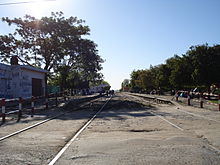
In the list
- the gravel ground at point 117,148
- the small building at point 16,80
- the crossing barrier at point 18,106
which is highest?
the small building at point 16,80

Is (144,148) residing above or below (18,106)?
below

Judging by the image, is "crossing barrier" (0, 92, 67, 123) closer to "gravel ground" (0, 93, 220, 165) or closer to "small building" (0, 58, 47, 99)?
"small building" (0, 58, 47, 99)

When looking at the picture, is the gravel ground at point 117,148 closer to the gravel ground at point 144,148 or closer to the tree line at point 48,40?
the gravel ground at point 144,148

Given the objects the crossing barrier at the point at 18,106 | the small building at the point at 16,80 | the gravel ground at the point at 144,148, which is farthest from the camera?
the small building at the point at 16,80

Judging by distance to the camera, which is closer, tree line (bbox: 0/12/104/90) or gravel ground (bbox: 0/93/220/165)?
gravel ground (bbox: 0/93/220/165)

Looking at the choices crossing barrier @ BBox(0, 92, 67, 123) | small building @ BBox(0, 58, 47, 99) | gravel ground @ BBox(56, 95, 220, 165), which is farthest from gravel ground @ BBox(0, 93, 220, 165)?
small building @ BBox(0, 58, 47, 99)

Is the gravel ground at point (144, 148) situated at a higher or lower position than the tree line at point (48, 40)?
lower

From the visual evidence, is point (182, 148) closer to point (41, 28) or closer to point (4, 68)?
point (4, 68)

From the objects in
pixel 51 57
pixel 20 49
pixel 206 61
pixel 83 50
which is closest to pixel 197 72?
pixel 206 61

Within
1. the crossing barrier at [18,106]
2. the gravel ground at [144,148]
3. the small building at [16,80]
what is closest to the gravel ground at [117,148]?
the gravel ground at [144,148]

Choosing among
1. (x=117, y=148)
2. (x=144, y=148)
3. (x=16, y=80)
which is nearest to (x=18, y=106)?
(x=16, y=80)

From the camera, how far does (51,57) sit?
5003 centimetres

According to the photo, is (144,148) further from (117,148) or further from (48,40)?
(48,40)

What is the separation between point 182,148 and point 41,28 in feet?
142
